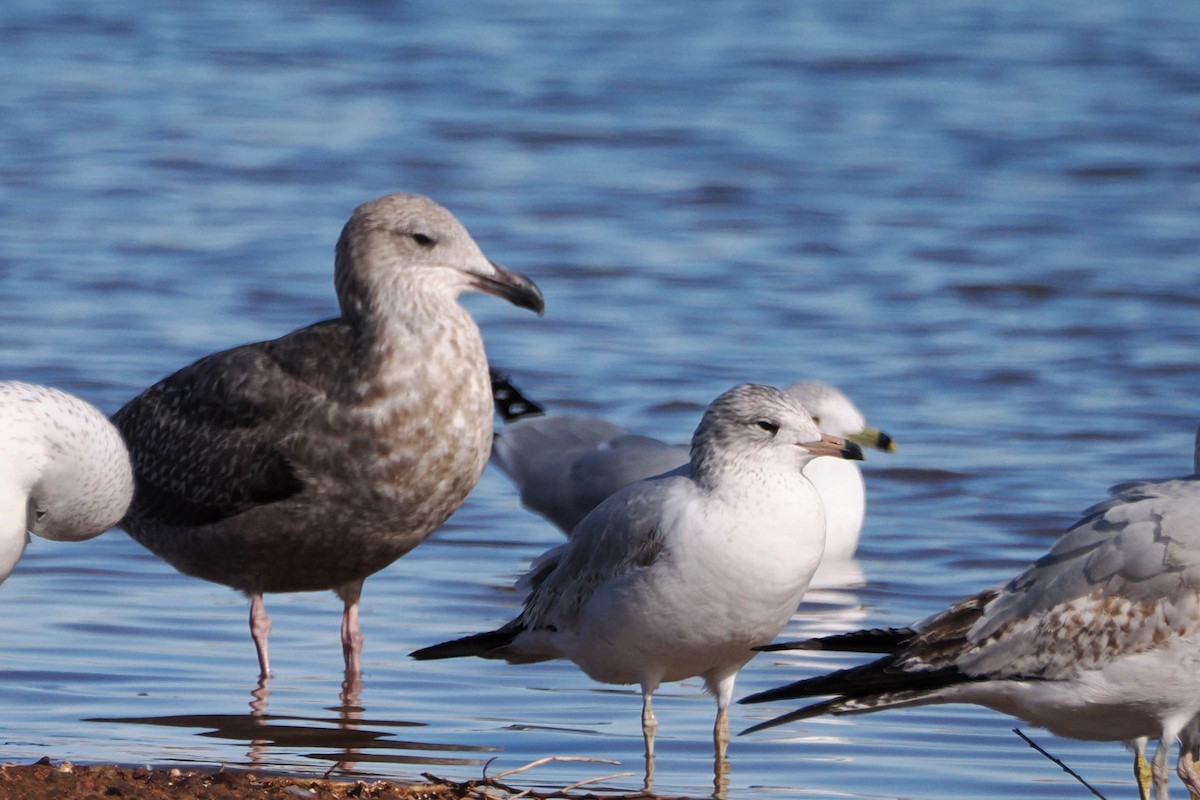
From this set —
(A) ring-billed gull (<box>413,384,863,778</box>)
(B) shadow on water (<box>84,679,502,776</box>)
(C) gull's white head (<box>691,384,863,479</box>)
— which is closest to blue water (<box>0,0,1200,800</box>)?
(B) shadow on water (<box>84,679,502,776</box>)

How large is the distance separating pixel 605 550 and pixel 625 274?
8430 millimetres

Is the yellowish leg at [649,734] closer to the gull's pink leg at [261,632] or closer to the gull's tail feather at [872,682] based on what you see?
the gull's tail feather at [872,682]

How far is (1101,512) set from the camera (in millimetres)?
5809

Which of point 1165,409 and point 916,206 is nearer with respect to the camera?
point 1165,409

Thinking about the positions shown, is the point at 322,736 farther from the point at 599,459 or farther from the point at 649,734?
the point at 599,459

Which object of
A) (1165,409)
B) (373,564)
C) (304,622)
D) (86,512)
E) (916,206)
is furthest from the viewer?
(916,206)

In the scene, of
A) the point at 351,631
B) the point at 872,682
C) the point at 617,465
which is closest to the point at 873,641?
the point at 872,682

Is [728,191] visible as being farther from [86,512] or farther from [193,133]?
[86,512]

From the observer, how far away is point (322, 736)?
634 centimetres

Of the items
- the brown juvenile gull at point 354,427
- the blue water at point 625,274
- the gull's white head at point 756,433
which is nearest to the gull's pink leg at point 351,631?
the brown juvenile gull at point 354,427

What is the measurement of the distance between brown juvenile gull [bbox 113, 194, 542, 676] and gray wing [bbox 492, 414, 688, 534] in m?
1.86

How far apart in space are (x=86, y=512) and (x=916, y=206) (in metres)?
11.5

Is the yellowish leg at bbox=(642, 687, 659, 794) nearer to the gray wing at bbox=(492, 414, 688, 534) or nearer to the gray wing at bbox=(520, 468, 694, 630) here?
the gray wing at bbox=(520, 468, 694, 630)

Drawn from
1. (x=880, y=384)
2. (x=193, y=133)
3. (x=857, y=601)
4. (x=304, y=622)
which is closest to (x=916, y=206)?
(x=880, y=384)
